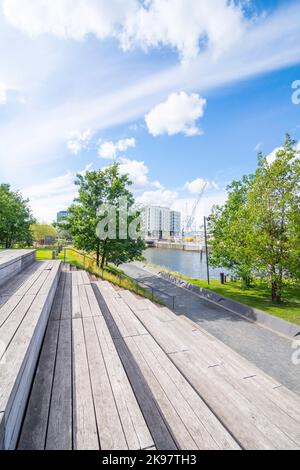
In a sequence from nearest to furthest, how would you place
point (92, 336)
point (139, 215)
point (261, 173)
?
point (92, 336), point (261, 173), point (139, 215)

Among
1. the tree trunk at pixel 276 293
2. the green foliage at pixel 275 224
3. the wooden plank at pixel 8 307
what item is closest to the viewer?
the wooden plank at pixel 8 307

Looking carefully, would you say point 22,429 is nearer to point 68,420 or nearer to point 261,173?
point 68,420

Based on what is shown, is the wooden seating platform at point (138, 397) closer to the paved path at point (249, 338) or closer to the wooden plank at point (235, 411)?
the wooden plank at point (235, 411)

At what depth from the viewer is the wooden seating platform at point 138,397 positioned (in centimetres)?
182

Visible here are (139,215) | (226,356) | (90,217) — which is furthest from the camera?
(139,215)

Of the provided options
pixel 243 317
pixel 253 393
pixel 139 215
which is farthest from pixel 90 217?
pixel 253 393

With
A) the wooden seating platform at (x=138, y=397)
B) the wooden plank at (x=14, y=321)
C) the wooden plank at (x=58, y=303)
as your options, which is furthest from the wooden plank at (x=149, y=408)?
the wooden plank at (x=58, y=303)

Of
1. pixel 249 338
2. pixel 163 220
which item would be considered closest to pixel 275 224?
pixel 249 338

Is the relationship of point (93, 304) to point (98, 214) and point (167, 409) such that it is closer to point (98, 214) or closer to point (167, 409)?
point (167, 409)

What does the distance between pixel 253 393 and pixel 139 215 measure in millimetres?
11266

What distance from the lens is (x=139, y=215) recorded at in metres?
13.3

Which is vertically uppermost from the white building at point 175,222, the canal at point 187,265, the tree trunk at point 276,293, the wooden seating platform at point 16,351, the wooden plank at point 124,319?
the white building at point 175,222

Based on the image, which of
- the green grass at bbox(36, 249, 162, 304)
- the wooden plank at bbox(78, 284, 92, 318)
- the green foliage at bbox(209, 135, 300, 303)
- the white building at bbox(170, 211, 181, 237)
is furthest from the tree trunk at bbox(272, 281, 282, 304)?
the white building at bbox(170, 211, 181, 237)

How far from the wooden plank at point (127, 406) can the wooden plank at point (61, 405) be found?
1.53ft
